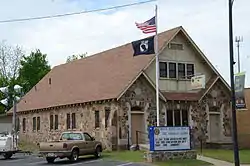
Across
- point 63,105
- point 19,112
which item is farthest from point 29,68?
point 63,105

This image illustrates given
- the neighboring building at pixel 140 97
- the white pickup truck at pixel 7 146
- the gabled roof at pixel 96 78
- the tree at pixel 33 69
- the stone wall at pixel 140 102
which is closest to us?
the white pickup truck at pixel 7 146

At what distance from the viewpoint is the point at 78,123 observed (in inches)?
1549

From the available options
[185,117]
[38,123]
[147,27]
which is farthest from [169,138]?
[38,123]

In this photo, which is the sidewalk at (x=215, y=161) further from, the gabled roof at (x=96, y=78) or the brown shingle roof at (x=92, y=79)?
the brown shingle roof at (x=92, y=79)

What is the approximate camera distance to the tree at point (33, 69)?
247 feet

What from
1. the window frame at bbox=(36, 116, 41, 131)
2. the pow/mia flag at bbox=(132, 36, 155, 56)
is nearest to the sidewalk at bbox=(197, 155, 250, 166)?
the pow/mia flag at bbox=(132, 36, 155, 56)

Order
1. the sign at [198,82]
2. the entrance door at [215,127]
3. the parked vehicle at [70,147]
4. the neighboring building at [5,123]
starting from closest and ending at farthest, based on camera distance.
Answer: the parked vehicle at [70,147]
the sign at [198,82]
the entrance door at [215,127]
the neighboring building at [5,123]

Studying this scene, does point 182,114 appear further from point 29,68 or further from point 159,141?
point 29,68

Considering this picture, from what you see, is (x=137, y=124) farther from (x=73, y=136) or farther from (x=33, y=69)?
(x=33, y=69)

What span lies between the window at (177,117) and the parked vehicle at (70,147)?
8.50 metres

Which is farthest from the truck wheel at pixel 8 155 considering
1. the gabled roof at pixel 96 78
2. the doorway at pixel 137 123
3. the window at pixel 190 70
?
the window at pixel 190 70

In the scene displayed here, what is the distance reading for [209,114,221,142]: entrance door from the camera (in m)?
39.7

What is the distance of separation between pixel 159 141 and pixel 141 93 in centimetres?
941

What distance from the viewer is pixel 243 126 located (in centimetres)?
4347
